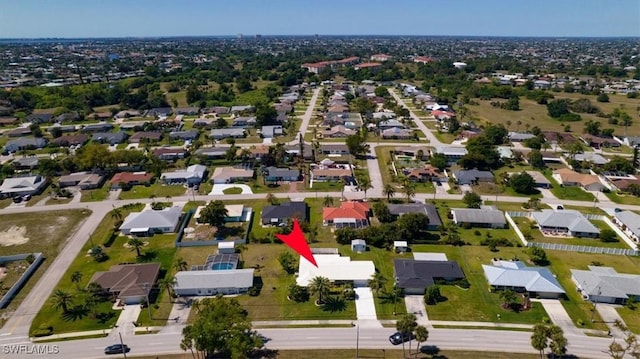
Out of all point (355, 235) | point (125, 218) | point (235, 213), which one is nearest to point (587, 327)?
point (355, 235)

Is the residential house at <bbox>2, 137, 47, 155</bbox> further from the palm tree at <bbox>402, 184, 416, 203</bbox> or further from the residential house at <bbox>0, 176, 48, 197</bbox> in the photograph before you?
the palm tree at <bbox>402, 184, 416, 203</bbox>

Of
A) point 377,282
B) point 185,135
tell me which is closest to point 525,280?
point 377,282

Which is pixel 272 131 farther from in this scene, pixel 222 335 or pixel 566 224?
pixel 222 335

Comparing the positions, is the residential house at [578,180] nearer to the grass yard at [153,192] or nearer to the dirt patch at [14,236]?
the grass yard at [153,192]

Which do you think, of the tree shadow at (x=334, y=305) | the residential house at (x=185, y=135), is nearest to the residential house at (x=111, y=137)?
the residential house at (x=185, y=135)

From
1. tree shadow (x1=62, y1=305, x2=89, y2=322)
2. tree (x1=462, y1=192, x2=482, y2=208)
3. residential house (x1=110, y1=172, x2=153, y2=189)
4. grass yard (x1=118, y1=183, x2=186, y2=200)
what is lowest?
tree shadow (x1=62, y1=305, x2=89, y2=322)

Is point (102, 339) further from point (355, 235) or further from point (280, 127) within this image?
point (280, 127)

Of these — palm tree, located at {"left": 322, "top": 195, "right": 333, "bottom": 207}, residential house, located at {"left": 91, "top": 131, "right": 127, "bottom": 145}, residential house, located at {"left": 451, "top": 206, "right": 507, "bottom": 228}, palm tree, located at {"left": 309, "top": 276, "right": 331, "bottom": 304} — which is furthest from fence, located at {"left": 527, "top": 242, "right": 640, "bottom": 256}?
residential house, located at {"left": 91, "top": 131, "right": 127, "bottom": 145}
